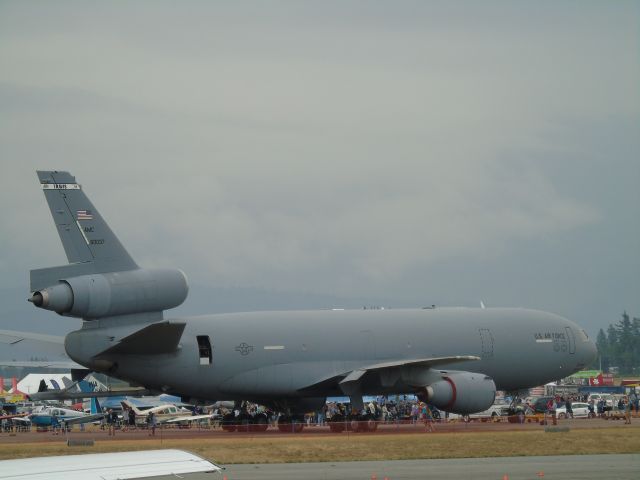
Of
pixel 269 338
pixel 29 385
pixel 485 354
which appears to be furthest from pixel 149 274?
pixel 29 385

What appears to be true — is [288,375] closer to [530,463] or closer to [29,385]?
[530,463]

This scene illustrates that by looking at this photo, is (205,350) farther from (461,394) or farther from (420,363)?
(461,394)

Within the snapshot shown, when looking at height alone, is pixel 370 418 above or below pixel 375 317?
below

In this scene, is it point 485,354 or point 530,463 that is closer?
point 530,463

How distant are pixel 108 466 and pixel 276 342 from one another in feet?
96.7

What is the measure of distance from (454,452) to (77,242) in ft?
54.4

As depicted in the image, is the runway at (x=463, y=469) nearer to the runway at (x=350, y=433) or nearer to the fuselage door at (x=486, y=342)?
the runway at (x=350, y=433)

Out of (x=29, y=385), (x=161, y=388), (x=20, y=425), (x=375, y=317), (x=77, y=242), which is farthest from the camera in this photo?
(x=29, y=385)

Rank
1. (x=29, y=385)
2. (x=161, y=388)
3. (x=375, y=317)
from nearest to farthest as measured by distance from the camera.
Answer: (x=161, y=388) → (x=375, y=317) → (x=29, y=385)

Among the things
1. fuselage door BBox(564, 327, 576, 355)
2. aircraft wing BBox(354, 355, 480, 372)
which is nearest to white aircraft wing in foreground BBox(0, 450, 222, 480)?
aircraft wing BBox(354, 355, 480, 372)

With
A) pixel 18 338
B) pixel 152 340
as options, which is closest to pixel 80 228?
pixel 152 340

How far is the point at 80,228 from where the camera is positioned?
42.1 meters

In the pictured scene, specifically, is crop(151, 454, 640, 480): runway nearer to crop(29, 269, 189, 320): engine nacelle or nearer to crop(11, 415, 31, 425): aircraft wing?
crop(29, 269, 189, 320): engine nacelle

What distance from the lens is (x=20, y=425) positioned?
6209 cm
